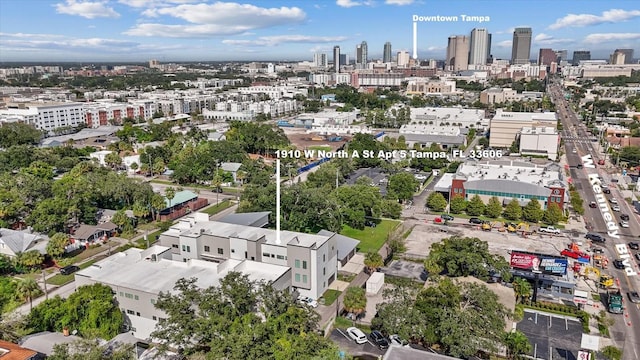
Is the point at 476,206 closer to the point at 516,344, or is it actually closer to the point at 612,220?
the point at 612,220

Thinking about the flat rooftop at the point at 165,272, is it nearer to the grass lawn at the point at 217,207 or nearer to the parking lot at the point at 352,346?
the parking lot at the point at 352,346

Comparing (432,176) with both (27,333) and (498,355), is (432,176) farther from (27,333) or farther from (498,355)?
(27,333)

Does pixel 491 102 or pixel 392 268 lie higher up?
pixel 491 102

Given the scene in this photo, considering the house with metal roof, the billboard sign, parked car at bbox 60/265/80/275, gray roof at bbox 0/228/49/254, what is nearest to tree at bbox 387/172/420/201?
the billboard sign

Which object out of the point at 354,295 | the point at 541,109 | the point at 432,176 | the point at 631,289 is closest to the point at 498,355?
the point at 354,295

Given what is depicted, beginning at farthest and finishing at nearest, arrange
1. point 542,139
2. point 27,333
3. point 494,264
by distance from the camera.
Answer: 1. point 542,139
2. point 494,264
3. point 27,333

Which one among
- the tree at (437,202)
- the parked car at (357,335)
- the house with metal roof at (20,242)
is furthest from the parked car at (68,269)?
the tree at (437,202)
